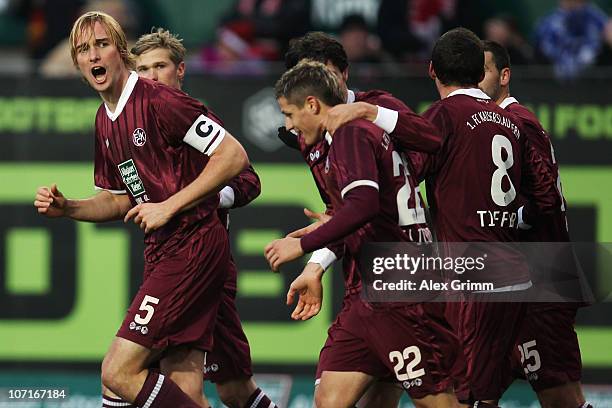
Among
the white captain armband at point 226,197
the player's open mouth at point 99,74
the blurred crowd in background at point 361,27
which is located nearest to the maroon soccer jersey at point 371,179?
the white captain armband at point 226,197

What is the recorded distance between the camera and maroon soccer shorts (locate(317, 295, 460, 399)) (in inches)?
238

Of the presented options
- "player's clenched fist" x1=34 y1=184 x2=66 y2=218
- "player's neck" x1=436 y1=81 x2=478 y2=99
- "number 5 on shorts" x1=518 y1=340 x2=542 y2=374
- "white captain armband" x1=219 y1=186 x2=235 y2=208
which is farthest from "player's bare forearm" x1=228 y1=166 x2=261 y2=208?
"number 5 on shorts" x1=518 y1=340 x2=542 y2=374

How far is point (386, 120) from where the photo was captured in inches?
240

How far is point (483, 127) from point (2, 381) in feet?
14.1

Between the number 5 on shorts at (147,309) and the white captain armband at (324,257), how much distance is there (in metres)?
0.84

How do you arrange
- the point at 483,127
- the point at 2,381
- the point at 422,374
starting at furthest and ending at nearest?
the point at 2,381 < the point at 483,127 < the point at 422,374

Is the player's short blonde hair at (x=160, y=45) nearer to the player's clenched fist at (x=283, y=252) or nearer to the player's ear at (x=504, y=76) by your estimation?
the player's ear at (x=504, y=76)

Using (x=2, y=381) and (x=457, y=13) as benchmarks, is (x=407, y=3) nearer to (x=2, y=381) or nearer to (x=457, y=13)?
(x=457, y=13)

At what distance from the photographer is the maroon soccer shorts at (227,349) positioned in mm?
7195

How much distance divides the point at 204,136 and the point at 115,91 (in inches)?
22.5

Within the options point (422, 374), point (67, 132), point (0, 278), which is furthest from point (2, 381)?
point (422, 374)

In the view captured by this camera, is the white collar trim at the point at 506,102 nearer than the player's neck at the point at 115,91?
No

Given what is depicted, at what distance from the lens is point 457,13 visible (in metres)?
11.2

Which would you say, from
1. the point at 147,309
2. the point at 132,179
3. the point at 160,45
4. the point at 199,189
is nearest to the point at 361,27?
the point at 160,45
